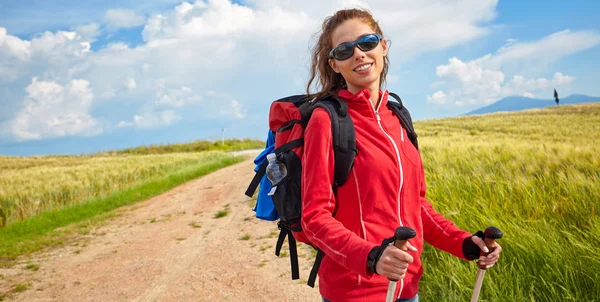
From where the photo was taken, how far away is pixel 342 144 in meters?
1.57

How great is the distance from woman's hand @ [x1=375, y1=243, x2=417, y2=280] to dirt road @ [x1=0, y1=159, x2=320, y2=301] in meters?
3.40

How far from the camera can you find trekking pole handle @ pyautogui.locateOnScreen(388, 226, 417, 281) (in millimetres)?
1211

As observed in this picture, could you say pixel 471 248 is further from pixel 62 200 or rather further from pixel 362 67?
pixel 62 200

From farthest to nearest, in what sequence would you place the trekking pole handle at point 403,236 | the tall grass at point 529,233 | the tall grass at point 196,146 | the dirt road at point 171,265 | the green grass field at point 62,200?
the tall grass at point 196,146
the green grass field at point 62,200
the dirt road at point 171,265
the tall grass at point 529,233
the trekking pole handle at point 403,236

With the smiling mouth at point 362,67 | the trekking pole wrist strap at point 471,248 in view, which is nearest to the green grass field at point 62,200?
the smiling mouth at point 362,67

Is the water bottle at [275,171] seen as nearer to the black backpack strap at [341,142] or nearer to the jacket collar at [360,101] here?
the black backpack strap at [341,142]

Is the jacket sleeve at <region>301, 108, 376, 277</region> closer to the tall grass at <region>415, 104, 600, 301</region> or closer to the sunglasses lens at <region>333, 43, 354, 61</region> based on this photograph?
the sunglasses lens at <region>333, 43, 354, 61</region>

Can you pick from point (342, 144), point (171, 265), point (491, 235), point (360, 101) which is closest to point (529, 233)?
point (491, 235)

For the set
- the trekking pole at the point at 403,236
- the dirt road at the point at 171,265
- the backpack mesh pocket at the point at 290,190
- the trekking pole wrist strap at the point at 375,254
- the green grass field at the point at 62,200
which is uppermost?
the backpack mesh pocket at the point at 290,190

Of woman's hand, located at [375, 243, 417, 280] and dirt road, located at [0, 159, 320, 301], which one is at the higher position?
woman's hand, located at [375, 243, 417, 280]

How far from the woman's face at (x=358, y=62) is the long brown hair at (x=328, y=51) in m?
0.04

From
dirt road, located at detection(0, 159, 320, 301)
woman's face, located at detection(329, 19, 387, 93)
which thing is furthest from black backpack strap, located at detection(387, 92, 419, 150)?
dirt road, located at detection(0, 159, 320, 301)

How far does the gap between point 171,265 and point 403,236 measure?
553 cm

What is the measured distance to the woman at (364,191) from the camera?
146cm
